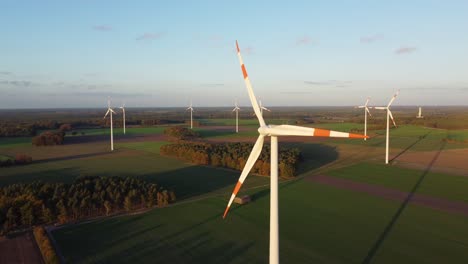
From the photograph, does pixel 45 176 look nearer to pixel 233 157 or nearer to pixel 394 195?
pixel 233 157

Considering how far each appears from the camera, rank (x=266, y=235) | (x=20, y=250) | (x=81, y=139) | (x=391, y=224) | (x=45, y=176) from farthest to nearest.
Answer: (x=81, y=139) < (x=45, y=176) < (x=391, y=224) < (x=266, y=235) < (x=20, y=250)

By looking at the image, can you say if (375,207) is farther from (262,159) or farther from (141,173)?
(141,173)

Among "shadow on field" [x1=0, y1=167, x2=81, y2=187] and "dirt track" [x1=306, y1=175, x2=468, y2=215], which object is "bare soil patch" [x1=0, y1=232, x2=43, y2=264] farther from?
"dirt track" [x1=306, y1=175, x2=468, y2=215]

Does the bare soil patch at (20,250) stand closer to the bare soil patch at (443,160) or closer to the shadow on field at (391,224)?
the shadow on field at (391,224)

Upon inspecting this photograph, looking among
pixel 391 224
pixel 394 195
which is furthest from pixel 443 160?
pixel 391 224

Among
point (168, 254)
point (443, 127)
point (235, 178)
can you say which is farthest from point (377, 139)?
point (168, 254)
